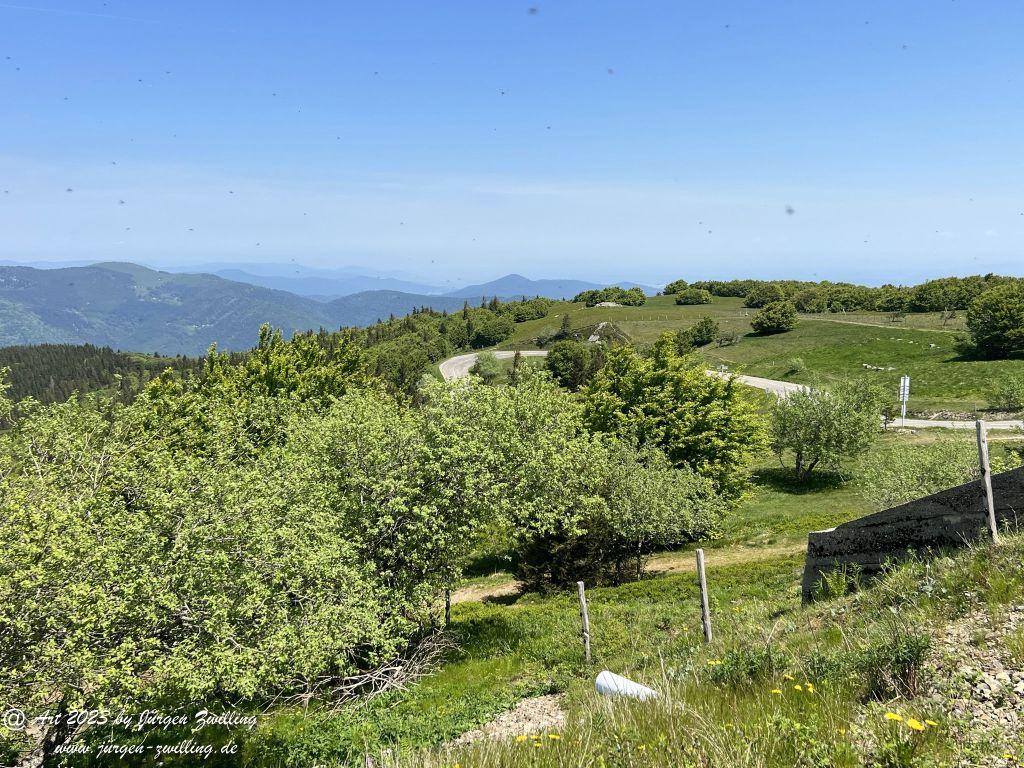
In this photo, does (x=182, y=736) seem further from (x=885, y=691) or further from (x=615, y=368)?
(x=615, y=368)

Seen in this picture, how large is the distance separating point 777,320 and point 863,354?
25726 millimetres

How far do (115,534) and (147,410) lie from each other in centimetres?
1409

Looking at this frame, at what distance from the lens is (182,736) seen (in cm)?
1265

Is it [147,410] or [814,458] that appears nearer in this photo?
[147,410]

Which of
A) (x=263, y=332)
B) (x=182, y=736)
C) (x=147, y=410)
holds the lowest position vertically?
(x=182, y=736)

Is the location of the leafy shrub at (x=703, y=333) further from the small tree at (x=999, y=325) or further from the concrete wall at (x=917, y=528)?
the concrete wall at (x=917, y=528)

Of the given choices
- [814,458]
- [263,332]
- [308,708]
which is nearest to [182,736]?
[308,708]


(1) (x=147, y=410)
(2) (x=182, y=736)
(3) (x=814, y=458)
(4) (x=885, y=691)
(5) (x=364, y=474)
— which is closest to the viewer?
(4) (x=885, y=691)

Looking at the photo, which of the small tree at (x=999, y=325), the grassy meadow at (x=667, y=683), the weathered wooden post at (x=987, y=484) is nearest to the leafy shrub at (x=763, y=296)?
the small tree at (x=999, y=325)

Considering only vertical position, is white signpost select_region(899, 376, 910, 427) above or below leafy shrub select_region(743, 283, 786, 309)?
below

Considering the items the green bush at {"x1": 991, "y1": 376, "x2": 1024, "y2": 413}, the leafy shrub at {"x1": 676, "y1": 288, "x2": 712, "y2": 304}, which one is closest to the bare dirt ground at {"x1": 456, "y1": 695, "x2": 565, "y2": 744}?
the green bush at {"x1": 991, "y1": 376, "x2": 1024, "y2": 413}

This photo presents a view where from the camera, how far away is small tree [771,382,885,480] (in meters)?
45.7

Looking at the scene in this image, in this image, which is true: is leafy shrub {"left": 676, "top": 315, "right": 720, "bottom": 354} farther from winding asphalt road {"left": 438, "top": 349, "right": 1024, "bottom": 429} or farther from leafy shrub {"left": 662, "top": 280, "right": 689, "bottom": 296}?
leafy shrub {"left": 662, "top": 280, "right": 689, "bottom": 296}

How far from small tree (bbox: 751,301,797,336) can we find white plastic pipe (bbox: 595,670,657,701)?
115658mm
